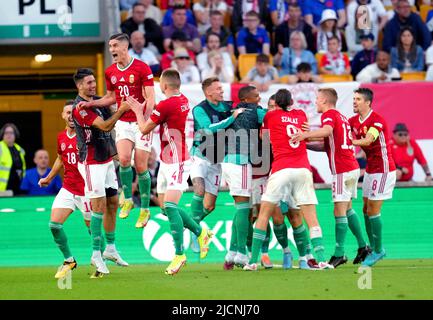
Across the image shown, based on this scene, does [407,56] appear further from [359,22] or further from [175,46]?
[175,46]

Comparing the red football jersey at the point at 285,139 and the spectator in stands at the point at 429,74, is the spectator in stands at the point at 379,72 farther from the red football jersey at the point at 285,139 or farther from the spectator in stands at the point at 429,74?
the red football jersey at the point at 285,139

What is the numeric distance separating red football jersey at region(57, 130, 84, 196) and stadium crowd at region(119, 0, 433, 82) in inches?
229

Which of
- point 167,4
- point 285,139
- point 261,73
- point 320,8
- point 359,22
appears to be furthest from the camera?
point 320,8

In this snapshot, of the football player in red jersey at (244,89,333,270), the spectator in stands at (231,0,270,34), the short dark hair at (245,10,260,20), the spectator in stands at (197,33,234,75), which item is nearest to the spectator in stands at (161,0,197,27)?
the spectator in stands at (231,0,270,34)

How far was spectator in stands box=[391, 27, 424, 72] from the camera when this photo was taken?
2288 cm

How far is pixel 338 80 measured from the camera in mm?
22094

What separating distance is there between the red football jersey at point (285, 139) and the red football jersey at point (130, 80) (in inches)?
62.7

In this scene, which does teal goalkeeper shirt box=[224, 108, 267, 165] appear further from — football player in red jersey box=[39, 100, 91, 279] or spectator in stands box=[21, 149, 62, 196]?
spectator in stands box=[21, 149, 62, 196]

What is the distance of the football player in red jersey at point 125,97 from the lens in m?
15.2

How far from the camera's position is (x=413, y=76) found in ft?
74.3

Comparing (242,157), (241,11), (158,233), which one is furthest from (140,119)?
(241,11)

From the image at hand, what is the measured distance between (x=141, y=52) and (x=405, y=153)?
4.92 metres
